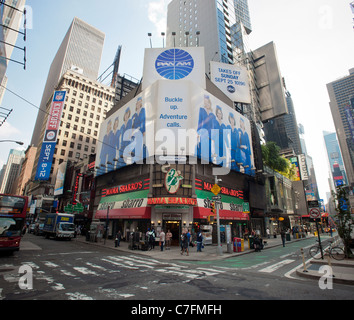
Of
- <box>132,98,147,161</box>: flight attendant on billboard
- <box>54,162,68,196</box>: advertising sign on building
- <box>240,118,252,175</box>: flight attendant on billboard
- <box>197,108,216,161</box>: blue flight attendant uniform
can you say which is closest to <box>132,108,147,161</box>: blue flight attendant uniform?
<box>132,98,147,161</box>: flight attendant on billboard

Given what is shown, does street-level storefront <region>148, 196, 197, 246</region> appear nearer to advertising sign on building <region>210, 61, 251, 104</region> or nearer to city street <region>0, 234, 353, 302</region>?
city street <region>0, 234, 353, 302</region>

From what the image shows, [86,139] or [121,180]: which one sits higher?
[86,139]

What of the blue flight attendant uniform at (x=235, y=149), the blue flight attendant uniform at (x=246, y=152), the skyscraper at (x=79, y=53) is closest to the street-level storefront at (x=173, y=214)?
the blue flight attendant uniform at (x=235, y=149)

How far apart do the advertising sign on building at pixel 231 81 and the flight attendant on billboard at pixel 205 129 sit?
42.0 ft

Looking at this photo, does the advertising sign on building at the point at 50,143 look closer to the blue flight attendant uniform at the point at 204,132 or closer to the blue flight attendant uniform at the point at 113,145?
the blue flight attendant uniform at the point at 113,145

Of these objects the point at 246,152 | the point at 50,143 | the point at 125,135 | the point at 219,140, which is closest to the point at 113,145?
the point at 125,135

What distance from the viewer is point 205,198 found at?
26000mm

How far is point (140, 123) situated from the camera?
29.5 m

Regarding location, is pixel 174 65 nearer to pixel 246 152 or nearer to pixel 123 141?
pixel 123 141

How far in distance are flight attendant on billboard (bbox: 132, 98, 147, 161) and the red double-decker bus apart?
14910 mm

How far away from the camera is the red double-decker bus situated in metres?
13.8
